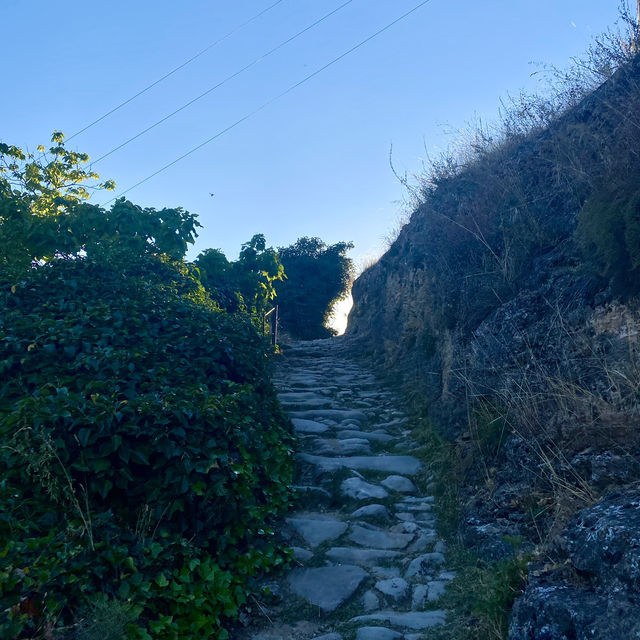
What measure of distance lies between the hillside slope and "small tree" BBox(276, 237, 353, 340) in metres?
12.9

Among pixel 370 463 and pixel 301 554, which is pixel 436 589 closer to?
pixel 301 554

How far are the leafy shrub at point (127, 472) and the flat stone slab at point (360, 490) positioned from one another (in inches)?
22.1

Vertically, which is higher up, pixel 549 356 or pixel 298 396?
pixel 549 356

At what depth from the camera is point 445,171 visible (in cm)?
881

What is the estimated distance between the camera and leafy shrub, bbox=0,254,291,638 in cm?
288

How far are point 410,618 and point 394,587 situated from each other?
0.42 metres

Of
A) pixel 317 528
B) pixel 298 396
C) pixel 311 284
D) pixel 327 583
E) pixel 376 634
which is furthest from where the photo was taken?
pixel 311 284

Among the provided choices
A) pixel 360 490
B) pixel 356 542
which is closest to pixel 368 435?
pixel 360 490

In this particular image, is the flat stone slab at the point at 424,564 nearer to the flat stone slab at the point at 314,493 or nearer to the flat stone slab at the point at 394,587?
the flat stone slab at the point at 394,587

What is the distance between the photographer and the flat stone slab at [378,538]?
4.34 m

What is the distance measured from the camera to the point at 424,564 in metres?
3.97

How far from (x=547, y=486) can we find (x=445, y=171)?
609cm

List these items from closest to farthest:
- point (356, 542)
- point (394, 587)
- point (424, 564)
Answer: point (394, 587) → point (424, 564) → point (356, 542)

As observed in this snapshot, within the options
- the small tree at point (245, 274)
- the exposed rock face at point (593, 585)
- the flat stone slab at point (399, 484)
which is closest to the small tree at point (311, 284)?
the small tree at point (245, 274)
